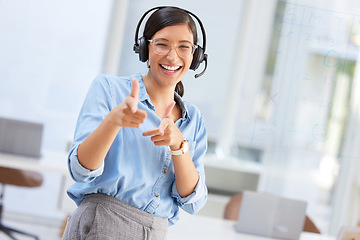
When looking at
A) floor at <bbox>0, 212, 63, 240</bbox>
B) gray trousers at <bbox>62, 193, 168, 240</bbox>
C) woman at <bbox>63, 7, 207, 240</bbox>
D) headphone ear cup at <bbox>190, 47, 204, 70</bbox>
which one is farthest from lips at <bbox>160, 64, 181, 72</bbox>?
floor at <bbox>0, 212, 63, 240</bbox>

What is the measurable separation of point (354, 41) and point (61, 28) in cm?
259

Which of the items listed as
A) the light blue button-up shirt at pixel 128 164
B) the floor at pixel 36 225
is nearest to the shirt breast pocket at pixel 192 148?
the light blue button-up shirt at pixel 128 164

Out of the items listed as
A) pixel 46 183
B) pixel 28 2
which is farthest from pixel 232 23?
pixel 46 183

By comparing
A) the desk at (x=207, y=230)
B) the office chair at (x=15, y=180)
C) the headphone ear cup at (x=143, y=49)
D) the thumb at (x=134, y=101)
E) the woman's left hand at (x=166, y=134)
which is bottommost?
the office chair at (x=15, y=180)

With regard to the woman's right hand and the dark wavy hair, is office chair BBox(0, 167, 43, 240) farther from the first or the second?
the woman's right hand

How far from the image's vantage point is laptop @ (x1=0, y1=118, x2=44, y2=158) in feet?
9.97

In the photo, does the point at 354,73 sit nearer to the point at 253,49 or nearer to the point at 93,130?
the point at 253,49

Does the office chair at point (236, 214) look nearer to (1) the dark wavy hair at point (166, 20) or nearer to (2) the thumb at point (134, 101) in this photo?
(1) the dark wavy hair at point (166, 20)

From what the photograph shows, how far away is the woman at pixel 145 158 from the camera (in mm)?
1147

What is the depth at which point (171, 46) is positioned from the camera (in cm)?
125

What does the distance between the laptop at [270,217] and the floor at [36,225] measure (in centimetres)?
212

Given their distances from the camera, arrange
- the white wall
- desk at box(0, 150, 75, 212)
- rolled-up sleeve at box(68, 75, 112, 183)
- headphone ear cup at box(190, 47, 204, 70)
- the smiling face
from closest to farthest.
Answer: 1. rolled-up sleeve at box(68, 75, 112, 183)
2. the smiling face
3. headphone ear cup at box(190, 47, 204, 70)
4. desk at box(0, 150, 75, 212)
5. the white wall

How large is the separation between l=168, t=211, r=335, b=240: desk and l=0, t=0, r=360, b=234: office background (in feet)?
1.29

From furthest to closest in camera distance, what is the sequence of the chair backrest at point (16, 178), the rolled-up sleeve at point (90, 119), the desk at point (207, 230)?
the chair backrest at point (16, 178) < the desk at point (207, 230) < the rolled-up sleeve at point (90, 119)
